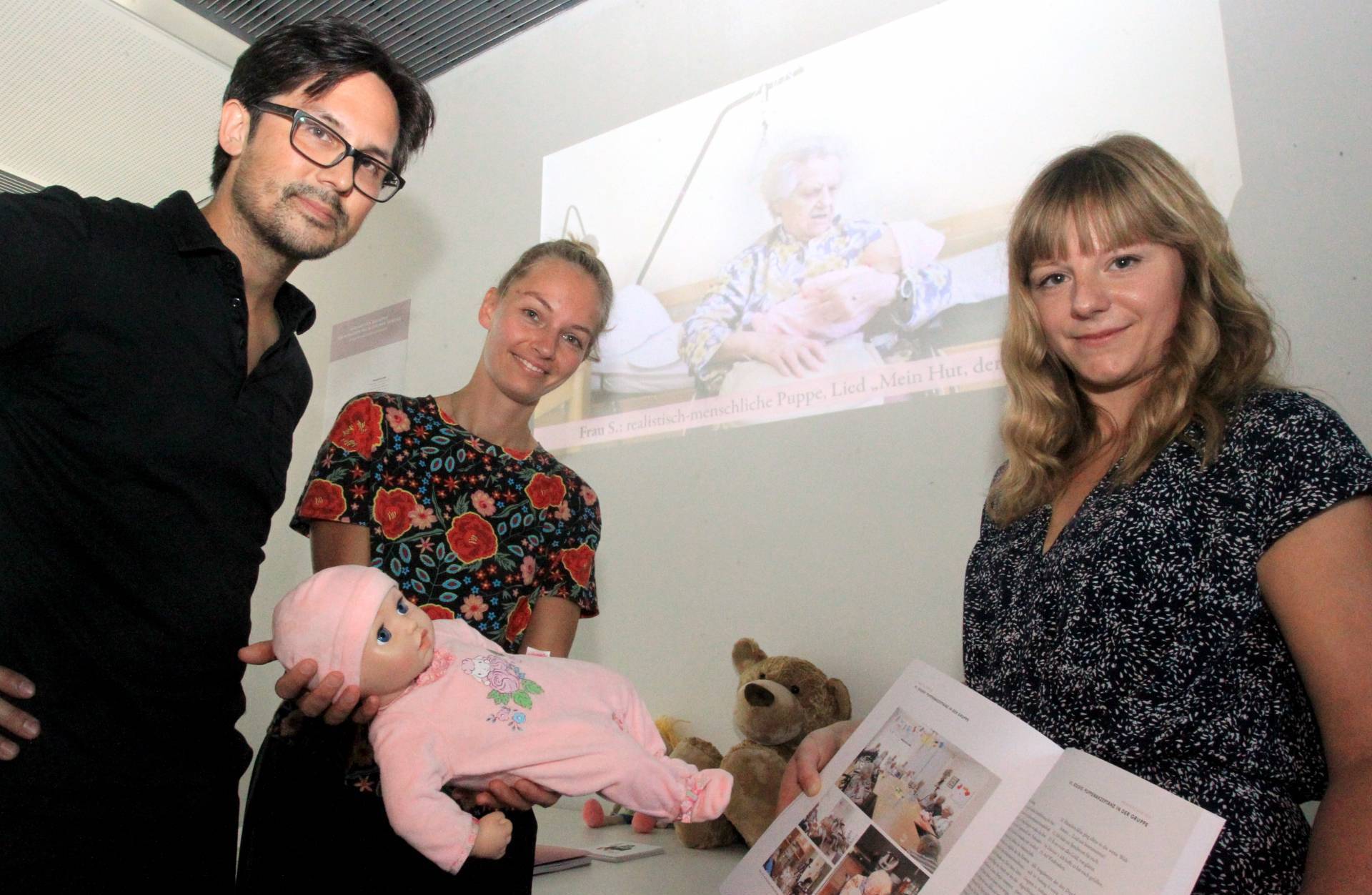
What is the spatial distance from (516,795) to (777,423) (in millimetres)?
1220

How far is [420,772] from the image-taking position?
89 cm

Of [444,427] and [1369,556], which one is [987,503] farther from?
[444,427]

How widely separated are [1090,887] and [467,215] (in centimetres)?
261

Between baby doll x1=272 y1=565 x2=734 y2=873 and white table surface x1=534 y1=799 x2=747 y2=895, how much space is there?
0.59 meters

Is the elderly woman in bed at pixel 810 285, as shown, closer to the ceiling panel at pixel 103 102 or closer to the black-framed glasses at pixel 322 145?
the black-framed glasses at pixel 322 145

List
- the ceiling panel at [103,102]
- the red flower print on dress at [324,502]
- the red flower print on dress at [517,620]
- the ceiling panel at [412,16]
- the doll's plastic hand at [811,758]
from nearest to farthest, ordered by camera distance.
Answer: the doll's plastic hand at [811,758] < the red flower print on dress at [324,502] < the red flower print on dress at [517,620] < the ceiling panel at [103,102] < the ceiling panel at [412,16]

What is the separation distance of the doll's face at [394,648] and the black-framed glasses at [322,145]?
0.60m

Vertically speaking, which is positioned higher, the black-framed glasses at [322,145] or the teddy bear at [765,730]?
the black-framed glasses at [322,145]

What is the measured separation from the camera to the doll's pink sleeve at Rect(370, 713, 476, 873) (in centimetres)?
86

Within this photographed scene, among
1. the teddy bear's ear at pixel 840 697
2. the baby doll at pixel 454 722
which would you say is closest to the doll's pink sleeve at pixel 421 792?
the baby doll at pixel 454 722

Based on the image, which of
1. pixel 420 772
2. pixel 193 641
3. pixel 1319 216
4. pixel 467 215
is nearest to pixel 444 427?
pixel 193 641

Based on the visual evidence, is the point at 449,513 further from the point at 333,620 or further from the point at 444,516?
the point at 333,620

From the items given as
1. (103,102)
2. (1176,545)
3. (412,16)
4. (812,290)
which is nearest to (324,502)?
(1176,545)

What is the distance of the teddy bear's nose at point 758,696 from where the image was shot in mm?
1637
